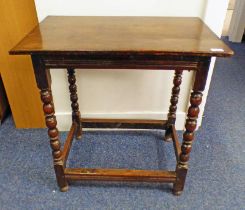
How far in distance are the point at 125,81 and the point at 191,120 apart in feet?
1.88

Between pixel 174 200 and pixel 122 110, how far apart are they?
0.63 metres

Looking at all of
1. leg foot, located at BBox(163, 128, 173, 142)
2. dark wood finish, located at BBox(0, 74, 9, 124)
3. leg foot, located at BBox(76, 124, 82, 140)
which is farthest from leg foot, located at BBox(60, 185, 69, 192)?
dark wood finish, located at BBox(0, 74, 9, 124)

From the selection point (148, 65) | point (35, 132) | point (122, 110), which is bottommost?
point (35, 132)

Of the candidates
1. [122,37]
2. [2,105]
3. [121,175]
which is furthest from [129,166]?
[2,105]

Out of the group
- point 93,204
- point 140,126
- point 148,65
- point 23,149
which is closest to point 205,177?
point 140,126

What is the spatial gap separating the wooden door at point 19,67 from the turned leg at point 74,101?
257 mm

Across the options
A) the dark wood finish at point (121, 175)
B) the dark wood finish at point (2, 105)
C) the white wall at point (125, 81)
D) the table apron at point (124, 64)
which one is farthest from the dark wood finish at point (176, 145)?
the dark wood finish at point (2, 105)

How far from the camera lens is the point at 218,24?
128 centimetres

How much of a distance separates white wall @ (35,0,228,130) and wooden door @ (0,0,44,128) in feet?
0.30

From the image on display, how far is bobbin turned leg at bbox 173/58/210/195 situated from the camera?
0.90 metres

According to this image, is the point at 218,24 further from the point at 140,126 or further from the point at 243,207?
the point at 243,207

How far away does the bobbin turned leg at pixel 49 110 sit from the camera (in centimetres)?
90

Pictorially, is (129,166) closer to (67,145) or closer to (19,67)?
(67,145)

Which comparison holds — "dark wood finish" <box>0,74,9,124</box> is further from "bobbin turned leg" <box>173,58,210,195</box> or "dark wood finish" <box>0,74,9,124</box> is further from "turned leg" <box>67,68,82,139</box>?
"bobbin turned leg" <box>173,58,210,195</box>
